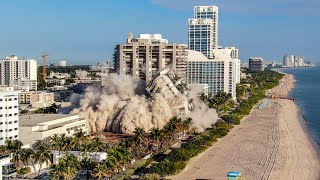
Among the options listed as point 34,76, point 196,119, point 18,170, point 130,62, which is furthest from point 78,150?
point 34,76

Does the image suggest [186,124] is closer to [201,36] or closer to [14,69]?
[201,36]

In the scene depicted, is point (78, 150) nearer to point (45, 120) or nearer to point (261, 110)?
point (45, 120)

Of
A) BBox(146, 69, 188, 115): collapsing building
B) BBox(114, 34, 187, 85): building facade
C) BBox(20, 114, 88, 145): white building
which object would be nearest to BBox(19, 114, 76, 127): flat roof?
BBox(20, 114, 88, 145): white building

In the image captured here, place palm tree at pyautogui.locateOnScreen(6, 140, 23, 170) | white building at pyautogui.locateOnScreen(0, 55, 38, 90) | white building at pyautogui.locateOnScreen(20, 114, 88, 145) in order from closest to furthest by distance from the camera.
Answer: palm tree at pyautogui.locateOnScreen(6, 140, 23, 170) → white building at pyautogui.locateOnScreen(20, 114, 88, 145) → white building at pyautogui.locateOnScreen(0, 55, 38, 90)

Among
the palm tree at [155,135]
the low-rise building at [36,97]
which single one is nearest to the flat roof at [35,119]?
the palm tree at [155,135]

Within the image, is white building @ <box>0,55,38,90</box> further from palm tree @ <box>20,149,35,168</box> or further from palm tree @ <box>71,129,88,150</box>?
palm tree @ <box>20,149,35,168</box>
